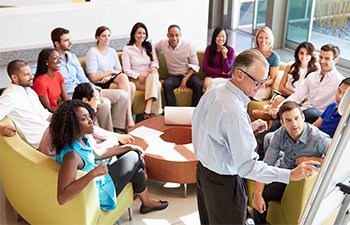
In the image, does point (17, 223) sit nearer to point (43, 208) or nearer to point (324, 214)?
point (43, 208)

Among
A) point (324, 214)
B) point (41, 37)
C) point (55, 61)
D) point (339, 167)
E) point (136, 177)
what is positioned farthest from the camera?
point (41, 37)

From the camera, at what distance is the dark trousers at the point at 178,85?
5.69 m

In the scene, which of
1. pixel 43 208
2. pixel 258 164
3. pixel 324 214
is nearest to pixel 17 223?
pixel 43 208

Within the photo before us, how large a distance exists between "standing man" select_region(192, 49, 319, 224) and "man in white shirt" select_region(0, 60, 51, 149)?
5.70 feet

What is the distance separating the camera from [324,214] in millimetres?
1963

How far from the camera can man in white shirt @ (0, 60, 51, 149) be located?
3.94 meters

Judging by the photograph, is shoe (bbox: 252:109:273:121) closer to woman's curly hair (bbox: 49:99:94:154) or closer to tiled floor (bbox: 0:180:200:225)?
tiled floor (bbox: 0:180:200:225)

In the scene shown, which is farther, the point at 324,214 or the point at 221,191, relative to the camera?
the point at 221,191

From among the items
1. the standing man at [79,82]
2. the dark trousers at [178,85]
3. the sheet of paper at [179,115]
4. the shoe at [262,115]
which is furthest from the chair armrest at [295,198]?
the dark trousers at [178,85]

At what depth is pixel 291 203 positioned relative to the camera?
3268 mm

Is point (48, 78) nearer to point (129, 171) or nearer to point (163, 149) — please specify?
point (163, 149)

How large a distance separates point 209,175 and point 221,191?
0.12 metres

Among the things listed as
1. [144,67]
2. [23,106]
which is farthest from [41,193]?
[144,67]

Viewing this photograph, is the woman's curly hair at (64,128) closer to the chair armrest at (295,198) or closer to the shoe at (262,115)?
the chair armrest at (295,198)
